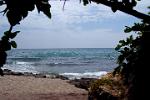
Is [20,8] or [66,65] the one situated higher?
[20,8]

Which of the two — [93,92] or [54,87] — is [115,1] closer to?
[93,92]

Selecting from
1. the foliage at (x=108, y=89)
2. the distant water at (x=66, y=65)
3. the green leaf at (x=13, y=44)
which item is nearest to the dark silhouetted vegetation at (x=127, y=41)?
the green leaf at (x=13, y=44)

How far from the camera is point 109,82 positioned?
9.06m

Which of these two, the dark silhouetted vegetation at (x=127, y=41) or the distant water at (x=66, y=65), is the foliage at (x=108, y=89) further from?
the distant water at (x=66, y=65)

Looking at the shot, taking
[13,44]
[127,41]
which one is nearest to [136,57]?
[127,41]

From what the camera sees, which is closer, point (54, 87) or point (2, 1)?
point (2, 1)

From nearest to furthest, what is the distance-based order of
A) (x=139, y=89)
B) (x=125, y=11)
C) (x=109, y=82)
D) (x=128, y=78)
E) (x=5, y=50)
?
1. (x=5, y=50)
2. (x=125, y=11)
3. (x=128, y=78)
4. (x=139, y=89)
5. (x=109, y=82)

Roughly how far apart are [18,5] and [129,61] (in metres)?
1.14

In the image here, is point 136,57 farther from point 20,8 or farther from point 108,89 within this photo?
point 108,89

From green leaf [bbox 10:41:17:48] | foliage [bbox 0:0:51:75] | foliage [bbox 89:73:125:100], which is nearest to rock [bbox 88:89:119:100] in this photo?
foliage [bbox 89:73:125:100]

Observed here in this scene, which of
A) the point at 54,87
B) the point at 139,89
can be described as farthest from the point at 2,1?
the point at 54,87

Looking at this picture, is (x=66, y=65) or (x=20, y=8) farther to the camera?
(x=66, y=65)

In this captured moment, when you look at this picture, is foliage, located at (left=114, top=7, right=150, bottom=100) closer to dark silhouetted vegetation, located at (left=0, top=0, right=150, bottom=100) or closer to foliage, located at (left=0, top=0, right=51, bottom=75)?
dark silhouetted vegetation, located at (left=0, top=0, right=150, bottom=100)

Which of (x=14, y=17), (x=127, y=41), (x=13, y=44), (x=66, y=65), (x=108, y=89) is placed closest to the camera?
(x=14, y=17)
